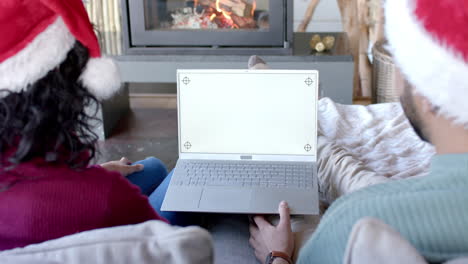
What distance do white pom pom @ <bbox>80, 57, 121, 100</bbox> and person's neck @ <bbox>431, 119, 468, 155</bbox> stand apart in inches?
23.4

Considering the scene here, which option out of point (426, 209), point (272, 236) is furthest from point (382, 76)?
point (426, 209)

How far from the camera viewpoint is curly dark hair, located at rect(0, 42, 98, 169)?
34.3 inches

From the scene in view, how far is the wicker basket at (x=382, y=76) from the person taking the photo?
10.7ft

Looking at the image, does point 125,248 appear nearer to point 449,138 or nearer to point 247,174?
point 449,138

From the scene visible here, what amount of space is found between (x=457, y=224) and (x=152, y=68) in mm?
2570

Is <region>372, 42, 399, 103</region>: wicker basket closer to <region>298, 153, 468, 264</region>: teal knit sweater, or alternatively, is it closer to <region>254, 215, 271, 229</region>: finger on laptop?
<region>254, 215, 271, 229</region>: finger on laptop

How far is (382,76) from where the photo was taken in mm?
3355

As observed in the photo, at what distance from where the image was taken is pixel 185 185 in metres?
1.38

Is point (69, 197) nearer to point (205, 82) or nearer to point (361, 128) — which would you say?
point (205, 82)

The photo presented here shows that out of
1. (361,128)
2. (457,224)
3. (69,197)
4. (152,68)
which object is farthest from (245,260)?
(152,68)

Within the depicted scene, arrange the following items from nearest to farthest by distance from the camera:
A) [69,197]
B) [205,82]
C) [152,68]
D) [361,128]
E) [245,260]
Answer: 1. [69,197]
2. [245,260]
3. [205,82]
4. [361,128]
5. [152,68]

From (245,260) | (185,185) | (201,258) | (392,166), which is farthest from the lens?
(392,166)

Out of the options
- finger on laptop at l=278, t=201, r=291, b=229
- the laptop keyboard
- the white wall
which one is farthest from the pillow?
the white wall

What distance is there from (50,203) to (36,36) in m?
0.28
